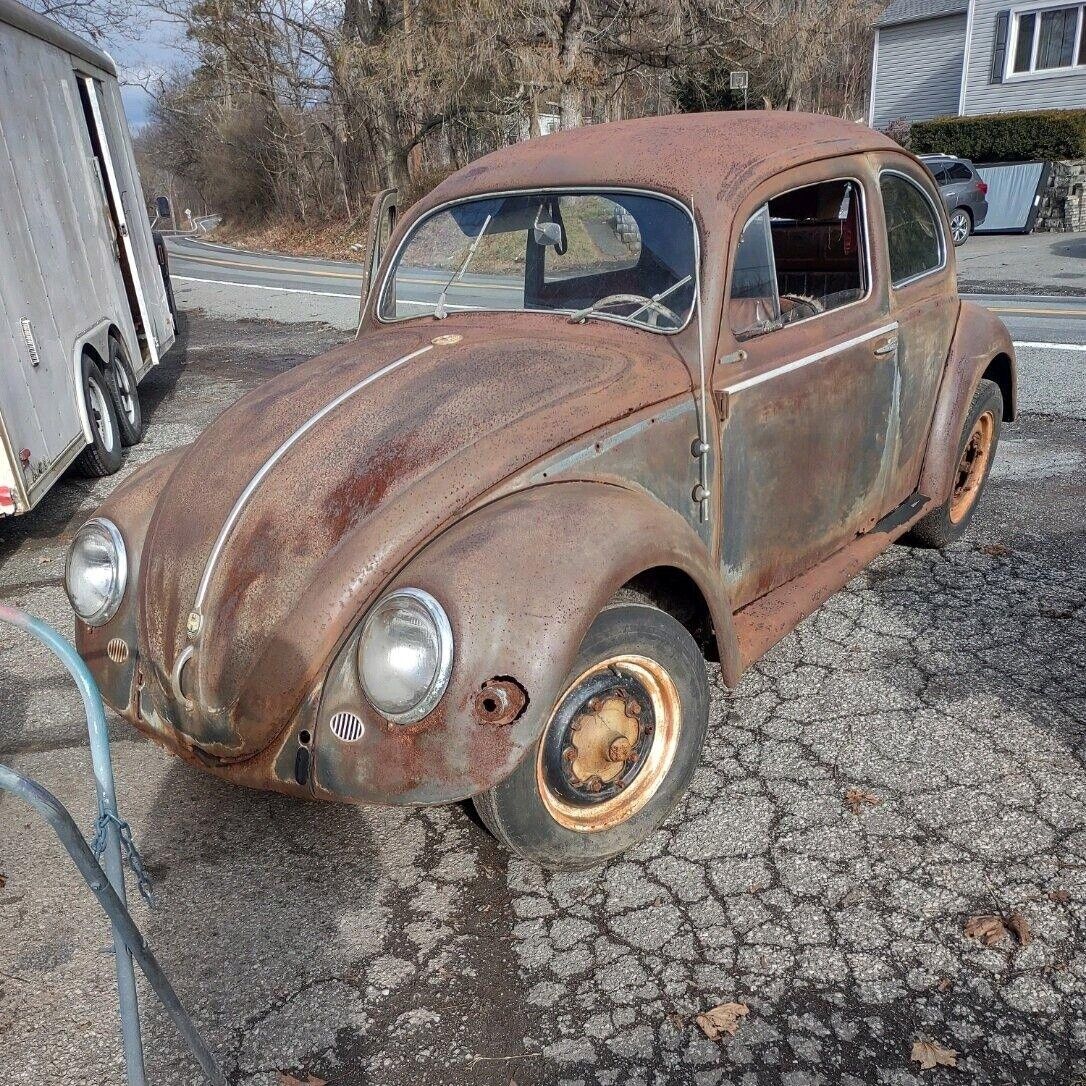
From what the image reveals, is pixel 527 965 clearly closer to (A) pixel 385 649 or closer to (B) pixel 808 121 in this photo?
(A) pixel 385 649

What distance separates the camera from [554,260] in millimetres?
3713

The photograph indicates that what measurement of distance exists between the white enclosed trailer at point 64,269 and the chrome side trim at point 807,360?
3.91m

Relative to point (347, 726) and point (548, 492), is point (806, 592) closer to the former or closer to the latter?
point (548, 492)

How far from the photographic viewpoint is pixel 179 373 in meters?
10.3

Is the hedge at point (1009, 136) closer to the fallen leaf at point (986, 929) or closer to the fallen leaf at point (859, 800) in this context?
the fallen leaf at point (859, 800)

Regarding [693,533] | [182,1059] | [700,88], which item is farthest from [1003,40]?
[182,1059]

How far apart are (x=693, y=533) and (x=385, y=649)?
105cm

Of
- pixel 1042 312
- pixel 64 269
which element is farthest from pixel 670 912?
pixel 1042 312

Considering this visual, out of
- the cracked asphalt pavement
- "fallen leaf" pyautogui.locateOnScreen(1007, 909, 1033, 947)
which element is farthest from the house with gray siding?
"fallen leaf" pyautogui.locateOnScreen(1007, 909, 1033, 947)

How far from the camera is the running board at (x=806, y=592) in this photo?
130 inches

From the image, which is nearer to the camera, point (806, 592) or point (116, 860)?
point (116, 860)

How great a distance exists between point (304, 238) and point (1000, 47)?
1949cm

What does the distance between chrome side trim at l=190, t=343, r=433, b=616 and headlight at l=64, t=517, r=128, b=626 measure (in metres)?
0.41

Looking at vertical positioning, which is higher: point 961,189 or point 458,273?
point 458,273
